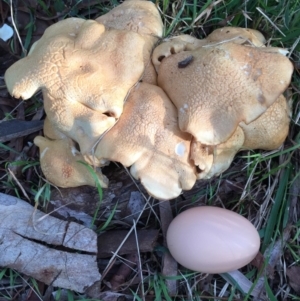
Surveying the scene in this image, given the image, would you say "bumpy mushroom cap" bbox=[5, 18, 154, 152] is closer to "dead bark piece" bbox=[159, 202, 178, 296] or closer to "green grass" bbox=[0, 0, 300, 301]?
"green grass" bbox=[0, 0, 300, 301]

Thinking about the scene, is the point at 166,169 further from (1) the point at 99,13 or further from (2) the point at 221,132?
(1) the point at 99,13

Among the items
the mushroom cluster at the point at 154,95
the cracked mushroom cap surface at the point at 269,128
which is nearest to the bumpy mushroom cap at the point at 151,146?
the mushroom cluster at the point at 154,95

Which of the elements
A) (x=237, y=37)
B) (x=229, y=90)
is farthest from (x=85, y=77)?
(x=237, y=37)

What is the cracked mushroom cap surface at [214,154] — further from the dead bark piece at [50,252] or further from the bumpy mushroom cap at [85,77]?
the dead bark piece at [50,252]

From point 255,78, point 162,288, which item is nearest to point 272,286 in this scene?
point 162,288

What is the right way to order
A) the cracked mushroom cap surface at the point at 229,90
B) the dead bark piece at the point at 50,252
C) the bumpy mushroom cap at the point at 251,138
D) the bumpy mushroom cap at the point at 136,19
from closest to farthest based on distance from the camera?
the cracked mushroom cap surface at the point at 229,90
the bumpy mushroom cap at the point at 251,138
the bumpy mushroom cap at the point at 136,19
the dead bark piece at the point at 50,252

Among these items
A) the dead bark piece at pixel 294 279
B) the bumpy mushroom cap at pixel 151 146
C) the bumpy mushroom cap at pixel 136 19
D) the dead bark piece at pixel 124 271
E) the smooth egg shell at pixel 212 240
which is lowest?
the dead bark piece at pixel 294 279
